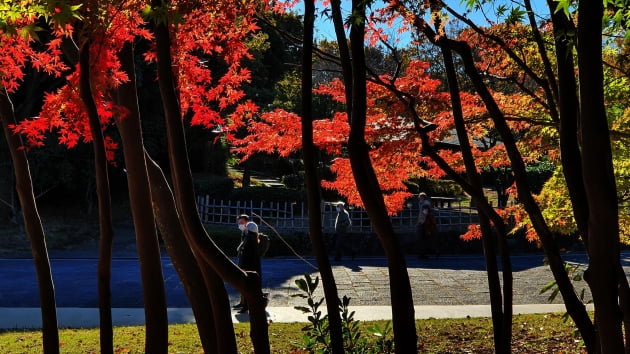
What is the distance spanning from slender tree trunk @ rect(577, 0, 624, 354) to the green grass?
4997mm

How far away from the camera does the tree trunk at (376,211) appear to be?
4.72 metres

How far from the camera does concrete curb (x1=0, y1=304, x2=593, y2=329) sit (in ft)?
34.0

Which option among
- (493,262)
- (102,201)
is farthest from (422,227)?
(102,201)

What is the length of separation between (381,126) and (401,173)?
1062 mm

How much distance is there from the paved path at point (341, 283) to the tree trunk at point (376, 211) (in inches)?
224

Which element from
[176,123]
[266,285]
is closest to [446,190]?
[266,285]

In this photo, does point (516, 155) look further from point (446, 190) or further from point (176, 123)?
point (446, 190)

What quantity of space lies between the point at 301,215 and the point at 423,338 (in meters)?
13.4

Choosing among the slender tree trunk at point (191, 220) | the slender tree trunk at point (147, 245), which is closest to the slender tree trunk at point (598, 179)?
the slender tree trunk at point (191, 220)

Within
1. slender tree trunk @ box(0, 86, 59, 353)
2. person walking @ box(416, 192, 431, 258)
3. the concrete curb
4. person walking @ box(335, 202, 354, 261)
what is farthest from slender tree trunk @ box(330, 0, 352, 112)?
person walking @ box(416, 192, 431, 258)

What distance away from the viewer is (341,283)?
14.0 metres

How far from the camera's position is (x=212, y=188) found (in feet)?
77.8

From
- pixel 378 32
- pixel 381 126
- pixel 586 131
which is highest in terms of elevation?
pixel 378 32

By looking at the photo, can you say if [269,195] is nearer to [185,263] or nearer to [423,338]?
[423,338]
